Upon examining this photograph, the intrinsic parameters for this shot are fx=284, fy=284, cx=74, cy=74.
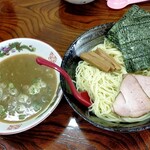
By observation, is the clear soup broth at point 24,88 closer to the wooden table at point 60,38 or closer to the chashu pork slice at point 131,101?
the wooden table at point 60,38

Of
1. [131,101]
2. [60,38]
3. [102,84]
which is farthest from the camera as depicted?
[60,38]

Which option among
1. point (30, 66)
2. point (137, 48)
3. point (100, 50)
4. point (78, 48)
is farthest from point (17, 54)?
point (137, 48)

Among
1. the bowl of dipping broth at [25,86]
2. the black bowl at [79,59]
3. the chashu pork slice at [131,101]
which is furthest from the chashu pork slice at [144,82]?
the bowl of dipping broth at [25,86]

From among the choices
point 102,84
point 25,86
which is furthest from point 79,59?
point 25,86

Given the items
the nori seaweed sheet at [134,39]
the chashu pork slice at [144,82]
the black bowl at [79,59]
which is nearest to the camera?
the black bowl at [79,59]

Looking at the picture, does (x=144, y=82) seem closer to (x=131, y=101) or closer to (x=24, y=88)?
(x=131, y=101)

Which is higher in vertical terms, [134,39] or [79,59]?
[134,39]
